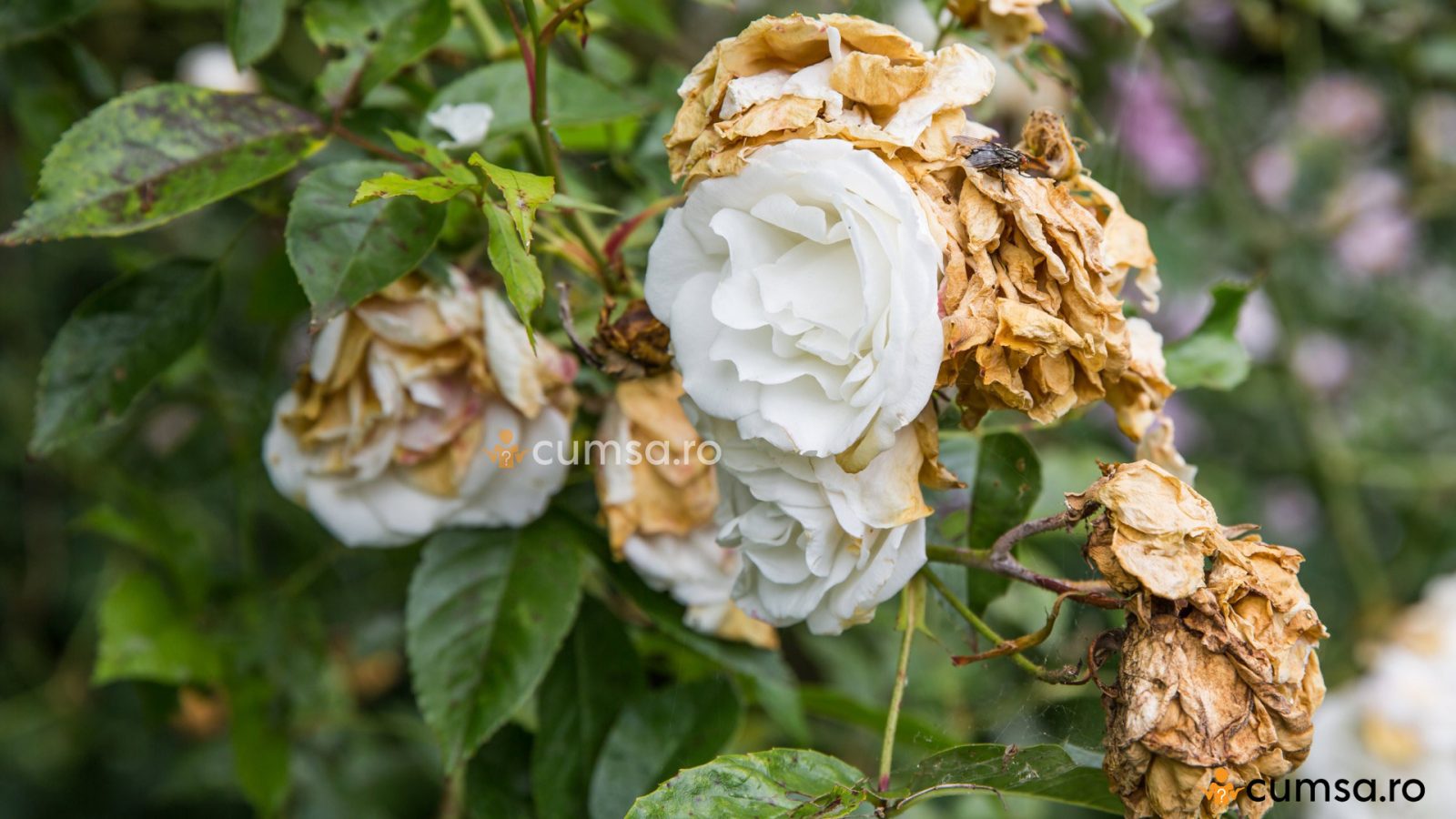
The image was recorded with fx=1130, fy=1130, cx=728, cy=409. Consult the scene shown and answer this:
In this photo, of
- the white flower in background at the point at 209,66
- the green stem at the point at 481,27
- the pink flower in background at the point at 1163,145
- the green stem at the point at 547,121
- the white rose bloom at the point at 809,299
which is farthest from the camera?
the pink flower in background at the point at 1163,145

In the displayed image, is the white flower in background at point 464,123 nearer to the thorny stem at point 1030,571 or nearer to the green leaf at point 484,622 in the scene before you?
the green leaf at point 484,622

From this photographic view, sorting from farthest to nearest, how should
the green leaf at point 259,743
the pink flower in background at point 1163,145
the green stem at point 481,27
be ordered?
1. the pink flower in background at point 1163,145
2. the green leaf at point 259,743
3. the green stem at point 481,27

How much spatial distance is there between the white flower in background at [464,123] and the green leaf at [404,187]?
0.14m

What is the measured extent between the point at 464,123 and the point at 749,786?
0.41m

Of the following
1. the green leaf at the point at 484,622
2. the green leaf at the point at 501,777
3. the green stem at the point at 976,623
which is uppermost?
the green stem at the point at 976,623

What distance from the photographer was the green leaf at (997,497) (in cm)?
60

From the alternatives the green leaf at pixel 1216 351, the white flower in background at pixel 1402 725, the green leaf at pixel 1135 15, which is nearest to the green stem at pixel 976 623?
the green leaf at pixel 1216 351

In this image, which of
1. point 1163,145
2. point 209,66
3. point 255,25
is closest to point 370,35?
point 255,25

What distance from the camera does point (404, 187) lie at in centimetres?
49

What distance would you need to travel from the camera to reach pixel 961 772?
51cm

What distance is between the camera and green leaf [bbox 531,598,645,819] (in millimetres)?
715

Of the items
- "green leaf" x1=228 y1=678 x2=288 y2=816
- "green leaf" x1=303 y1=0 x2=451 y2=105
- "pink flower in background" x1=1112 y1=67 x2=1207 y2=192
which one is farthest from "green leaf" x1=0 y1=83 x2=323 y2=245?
"pink flower in background" x1=1112 y1=67 x2=1207 y2=192

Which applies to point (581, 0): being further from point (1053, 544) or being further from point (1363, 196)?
point (1363, 196)

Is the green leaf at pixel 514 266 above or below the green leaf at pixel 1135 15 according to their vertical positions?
below
